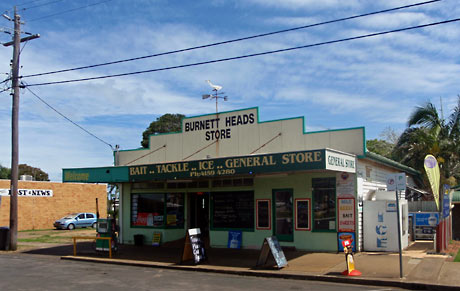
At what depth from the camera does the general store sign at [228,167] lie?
14.2 m

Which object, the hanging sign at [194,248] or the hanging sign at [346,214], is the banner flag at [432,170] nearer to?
the hanging sign at [346,214]

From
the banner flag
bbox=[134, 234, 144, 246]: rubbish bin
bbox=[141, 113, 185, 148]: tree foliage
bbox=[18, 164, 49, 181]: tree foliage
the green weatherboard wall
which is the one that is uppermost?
bbox=[141, 113, 185, 148]: tree foliage

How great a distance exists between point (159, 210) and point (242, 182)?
4.51 meters

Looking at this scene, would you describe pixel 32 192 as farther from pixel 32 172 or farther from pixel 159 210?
pixel 32 172

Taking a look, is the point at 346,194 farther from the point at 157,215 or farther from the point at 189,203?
the point at 157,215

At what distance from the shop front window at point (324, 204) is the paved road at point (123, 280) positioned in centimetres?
490

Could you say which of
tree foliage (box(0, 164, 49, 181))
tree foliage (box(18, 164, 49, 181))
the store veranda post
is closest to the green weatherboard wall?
the store veranda post

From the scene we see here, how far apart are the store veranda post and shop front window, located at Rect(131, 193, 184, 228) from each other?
45mm

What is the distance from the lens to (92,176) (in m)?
19.3

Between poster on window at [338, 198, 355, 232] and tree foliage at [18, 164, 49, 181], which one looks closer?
poster on window at [338, 198, 355, 232]

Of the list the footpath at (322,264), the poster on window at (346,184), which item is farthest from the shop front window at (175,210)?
the poster on window at (346,184)

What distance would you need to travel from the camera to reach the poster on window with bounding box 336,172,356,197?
16.3 m

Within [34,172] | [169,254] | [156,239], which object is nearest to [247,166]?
[169,254]

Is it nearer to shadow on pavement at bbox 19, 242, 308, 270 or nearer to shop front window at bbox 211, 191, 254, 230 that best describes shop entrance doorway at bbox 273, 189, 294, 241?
shadow on pavement at bbox 19, 242, 308, 270
